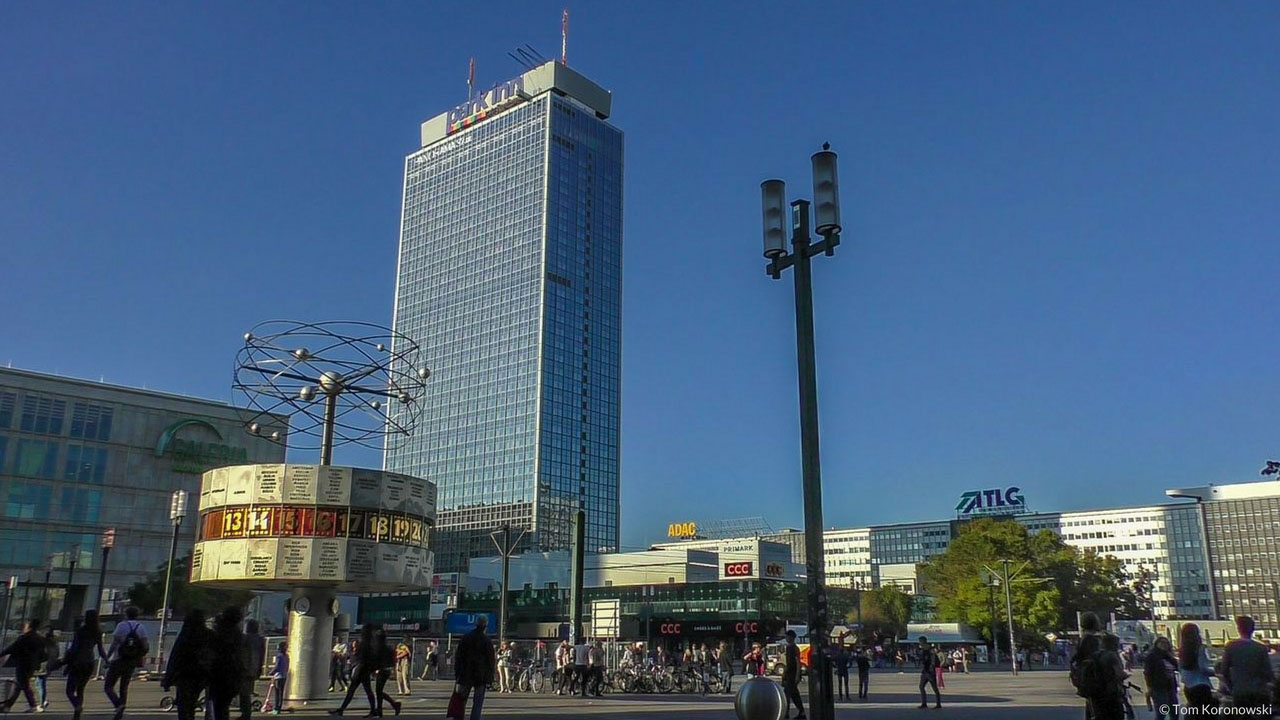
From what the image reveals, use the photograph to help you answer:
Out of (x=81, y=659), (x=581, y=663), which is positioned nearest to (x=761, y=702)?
(x=81, y=659)

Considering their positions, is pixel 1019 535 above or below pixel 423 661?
above

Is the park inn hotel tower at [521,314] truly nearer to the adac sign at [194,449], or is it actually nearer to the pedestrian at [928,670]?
the adac sign at [194,449]

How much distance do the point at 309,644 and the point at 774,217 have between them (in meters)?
16.0

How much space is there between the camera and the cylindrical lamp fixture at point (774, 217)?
1375cm

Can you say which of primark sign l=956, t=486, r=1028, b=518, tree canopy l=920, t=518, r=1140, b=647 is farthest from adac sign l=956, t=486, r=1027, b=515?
tree canopy l=920, t=518, r=1140, b=647

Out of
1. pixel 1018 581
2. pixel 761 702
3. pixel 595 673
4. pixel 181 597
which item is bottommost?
pixel 595 673

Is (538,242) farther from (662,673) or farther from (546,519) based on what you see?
(662,673)

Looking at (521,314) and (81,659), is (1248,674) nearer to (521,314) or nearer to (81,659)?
(81,659)

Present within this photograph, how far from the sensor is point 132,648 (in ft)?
50.9

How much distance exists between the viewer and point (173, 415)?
269 ft

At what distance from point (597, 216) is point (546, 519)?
53.1 metres

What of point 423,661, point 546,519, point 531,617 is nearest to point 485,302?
point 546,519

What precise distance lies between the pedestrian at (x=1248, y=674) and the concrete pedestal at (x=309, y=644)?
1889 centimetres

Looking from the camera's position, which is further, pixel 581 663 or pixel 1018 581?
pixel 1018 581
